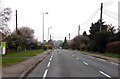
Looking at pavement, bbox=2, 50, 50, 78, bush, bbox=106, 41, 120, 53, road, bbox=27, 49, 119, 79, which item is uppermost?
bush, bbox=106, 41, 120, 53

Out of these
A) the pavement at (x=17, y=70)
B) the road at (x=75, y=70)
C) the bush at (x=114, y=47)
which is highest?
the bush at (x=114, y=47)

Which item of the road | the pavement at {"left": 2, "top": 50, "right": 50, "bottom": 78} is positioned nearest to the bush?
the road

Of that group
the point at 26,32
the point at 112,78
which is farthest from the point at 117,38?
the point at 26,32

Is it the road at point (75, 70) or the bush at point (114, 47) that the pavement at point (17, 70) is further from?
the bush at point (114, 47)

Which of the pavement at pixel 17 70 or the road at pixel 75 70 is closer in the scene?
the pavement at pixel 17 70

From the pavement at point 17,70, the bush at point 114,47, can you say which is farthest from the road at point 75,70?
the bush at point 114,47

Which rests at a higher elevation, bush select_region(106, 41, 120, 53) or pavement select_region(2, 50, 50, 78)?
bush select_region(106, 41, 120, 53)

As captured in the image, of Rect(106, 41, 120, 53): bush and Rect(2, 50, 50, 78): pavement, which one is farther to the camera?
Rect(106, 41, 120, 53): bush

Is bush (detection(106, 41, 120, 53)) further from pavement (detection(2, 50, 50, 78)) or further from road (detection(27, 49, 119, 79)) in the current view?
pavement (detection(2, 50, 50, 78))

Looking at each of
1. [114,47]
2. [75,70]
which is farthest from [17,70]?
[114,47]

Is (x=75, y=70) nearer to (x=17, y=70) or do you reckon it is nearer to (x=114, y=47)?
(x=17, y=70)

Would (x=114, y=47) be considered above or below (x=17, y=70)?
above

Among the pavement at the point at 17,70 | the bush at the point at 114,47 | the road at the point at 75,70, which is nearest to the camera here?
the pavement at the point at 17,70

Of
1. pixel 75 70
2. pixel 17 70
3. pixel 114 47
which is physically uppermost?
pixel 114 47
